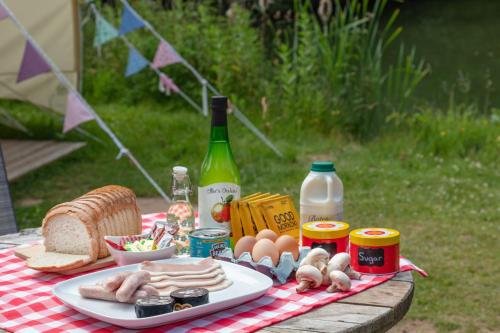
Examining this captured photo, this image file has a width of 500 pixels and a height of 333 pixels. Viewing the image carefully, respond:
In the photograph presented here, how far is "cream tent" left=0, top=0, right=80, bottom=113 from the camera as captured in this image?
6332mm

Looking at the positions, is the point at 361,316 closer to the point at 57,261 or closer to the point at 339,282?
the point at 339,282

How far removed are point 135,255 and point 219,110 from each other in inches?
16.4

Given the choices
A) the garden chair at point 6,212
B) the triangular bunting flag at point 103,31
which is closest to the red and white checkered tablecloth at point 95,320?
the garden chair at point 6,212

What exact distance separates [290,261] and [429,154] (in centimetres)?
463

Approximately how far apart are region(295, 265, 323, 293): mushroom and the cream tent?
16.1ft

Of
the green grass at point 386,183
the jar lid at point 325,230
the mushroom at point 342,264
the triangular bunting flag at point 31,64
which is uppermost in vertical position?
the triangular bunting flag at point 31,64

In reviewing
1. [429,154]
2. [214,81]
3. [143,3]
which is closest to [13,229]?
[429,154]

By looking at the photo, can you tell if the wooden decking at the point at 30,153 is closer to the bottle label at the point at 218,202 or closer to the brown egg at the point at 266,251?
the bottle label at the point at 218,202

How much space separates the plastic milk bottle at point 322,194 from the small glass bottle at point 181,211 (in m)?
0.31

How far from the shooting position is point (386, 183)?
5648 mm

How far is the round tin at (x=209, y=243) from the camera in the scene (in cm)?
187

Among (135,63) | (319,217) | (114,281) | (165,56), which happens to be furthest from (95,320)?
(135,63)

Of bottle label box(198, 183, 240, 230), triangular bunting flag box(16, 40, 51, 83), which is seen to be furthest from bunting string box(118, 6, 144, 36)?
bottle label box(198, 183, 240, 230)

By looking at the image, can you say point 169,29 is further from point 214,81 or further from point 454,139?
point 454,139
